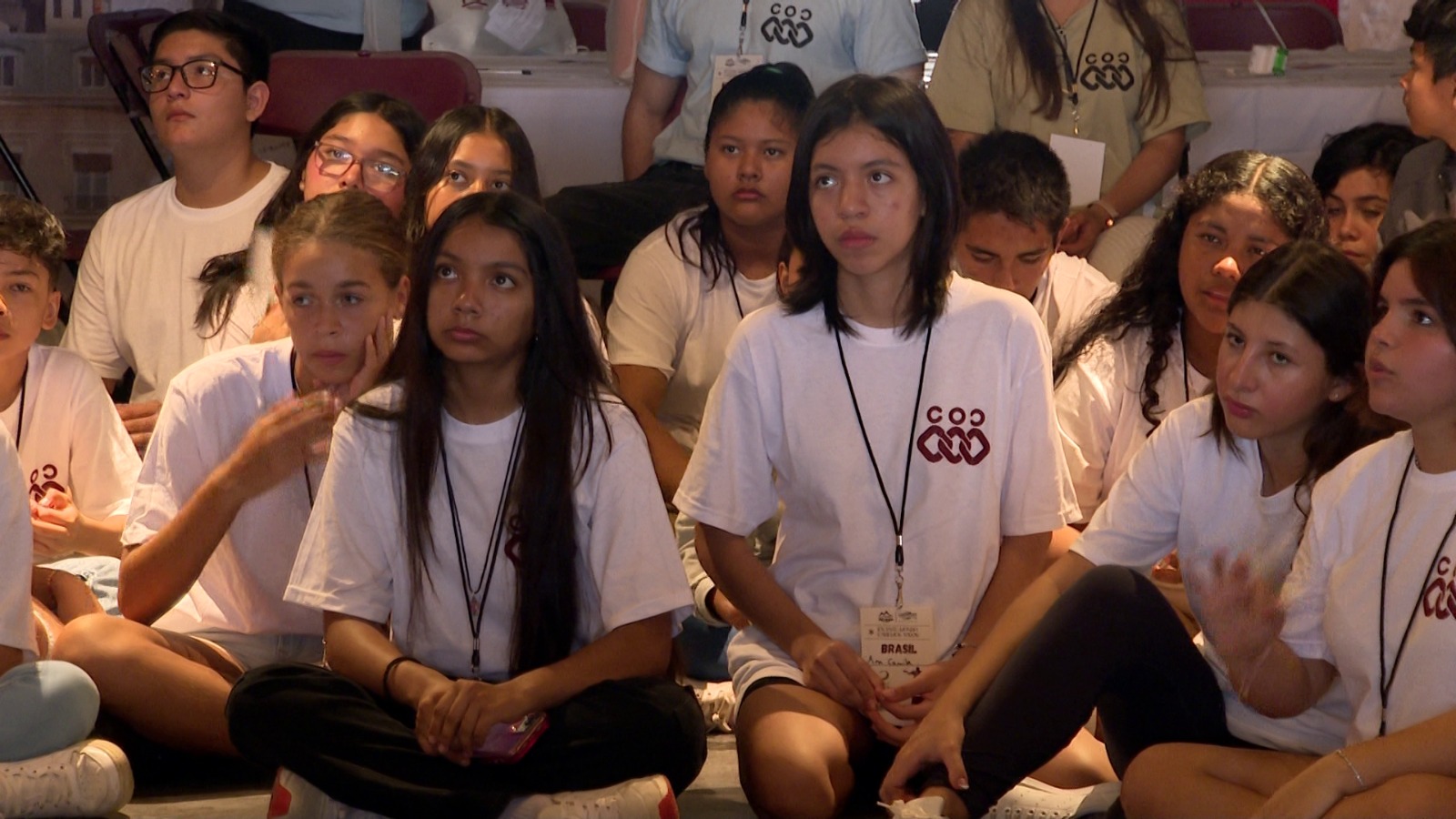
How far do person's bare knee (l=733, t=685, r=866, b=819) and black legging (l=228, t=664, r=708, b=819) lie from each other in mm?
104

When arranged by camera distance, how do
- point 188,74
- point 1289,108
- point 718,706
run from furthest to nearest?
point 1289,108
point 188,74
point 718,706

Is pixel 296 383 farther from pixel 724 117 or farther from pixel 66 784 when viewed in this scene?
pixel 724 117

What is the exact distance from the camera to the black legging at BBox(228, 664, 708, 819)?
7.34 feet

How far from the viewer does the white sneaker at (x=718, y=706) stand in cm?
281

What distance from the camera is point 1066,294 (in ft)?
10.8

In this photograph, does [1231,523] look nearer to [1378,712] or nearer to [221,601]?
[1378,712]

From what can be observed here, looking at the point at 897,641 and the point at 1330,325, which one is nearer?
the point at 1330,325

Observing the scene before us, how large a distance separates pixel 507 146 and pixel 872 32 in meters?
1.08

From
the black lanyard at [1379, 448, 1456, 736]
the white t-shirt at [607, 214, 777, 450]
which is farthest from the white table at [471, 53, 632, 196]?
the black lanyard at [1379, 448, 1456, 736]

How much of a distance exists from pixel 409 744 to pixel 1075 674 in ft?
2.90

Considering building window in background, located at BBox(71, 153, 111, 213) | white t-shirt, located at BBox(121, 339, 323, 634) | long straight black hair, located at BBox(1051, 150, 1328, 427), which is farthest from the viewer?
building window in background, located at BBox(71, 153, 111, 213)

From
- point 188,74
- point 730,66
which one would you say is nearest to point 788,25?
point 730,66

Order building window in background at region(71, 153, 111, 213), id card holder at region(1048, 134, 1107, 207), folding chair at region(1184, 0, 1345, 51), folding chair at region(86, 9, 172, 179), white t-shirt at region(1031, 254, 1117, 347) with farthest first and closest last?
folding chair at region(1184, 0, 1345, 51), building window in background at region(71, 153, 111, 213), folding chair at region(86, 9, 172, 179), id card holder at region(1048, 134, 1107, 207), white t-shirt at region(1031, 254, 1117, 347)

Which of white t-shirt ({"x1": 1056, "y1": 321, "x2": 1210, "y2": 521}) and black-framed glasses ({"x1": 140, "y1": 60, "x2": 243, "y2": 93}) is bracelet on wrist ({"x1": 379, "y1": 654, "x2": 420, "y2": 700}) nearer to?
white t-shirt ({"x1": 1056, "y1": 321, "x2": 1210, "y2": 521})
